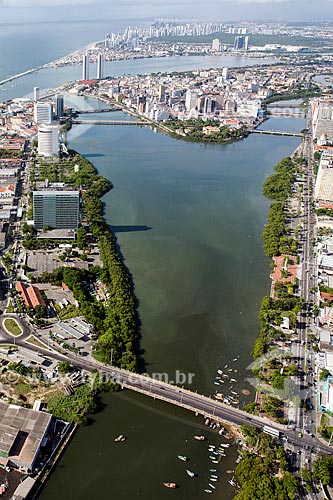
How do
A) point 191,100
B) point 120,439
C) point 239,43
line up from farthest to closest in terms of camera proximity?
point 239,43 < point 191,100 < point 120,439

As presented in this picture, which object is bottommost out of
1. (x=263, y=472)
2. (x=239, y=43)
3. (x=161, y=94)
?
(x=263, y=472)

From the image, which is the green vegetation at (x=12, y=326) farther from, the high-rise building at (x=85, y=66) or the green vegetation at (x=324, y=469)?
the high-rise building at (x=85, y=66)

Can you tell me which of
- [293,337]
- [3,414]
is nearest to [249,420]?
[293,337]

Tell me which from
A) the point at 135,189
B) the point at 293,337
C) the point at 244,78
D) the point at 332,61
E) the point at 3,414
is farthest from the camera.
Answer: the point at 332,61

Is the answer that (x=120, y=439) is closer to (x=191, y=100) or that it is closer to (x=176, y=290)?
(x=176, y=290)

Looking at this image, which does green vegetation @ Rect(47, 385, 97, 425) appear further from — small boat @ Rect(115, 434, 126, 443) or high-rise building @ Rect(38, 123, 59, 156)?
high-rise building @ Rect(38, 123, 59, 156)

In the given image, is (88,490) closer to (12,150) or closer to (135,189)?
(135,189)

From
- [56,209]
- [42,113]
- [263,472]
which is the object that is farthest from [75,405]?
[42,113]
